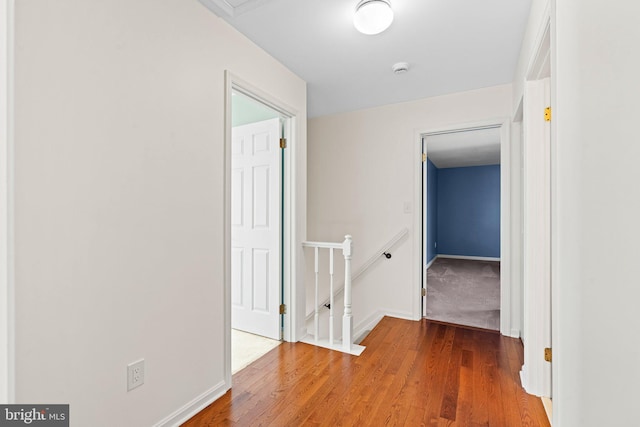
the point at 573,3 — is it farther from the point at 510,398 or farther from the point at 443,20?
the point at 510,398

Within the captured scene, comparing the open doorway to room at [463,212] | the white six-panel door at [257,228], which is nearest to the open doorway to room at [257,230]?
the white six-panel door at [257,228]

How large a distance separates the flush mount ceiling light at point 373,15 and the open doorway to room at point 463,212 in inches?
143

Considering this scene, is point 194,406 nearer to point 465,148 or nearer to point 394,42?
point 394,42

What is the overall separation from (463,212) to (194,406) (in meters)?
7.47

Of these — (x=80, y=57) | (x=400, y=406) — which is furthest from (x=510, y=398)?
(x=80, y=57)

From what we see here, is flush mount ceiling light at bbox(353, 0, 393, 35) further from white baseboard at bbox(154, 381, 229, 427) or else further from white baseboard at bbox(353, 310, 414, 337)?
white baseboard at bbox(353, 310, 414, 337)

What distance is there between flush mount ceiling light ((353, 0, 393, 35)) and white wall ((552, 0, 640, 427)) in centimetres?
82

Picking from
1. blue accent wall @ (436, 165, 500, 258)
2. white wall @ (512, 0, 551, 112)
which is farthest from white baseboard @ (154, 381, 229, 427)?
blue accent wall @ (436, 165, 500, 258)

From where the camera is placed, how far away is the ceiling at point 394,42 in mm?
1834

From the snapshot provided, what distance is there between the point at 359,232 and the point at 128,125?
264 cm

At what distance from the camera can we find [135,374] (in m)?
1.46

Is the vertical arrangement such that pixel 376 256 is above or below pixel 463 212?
below
